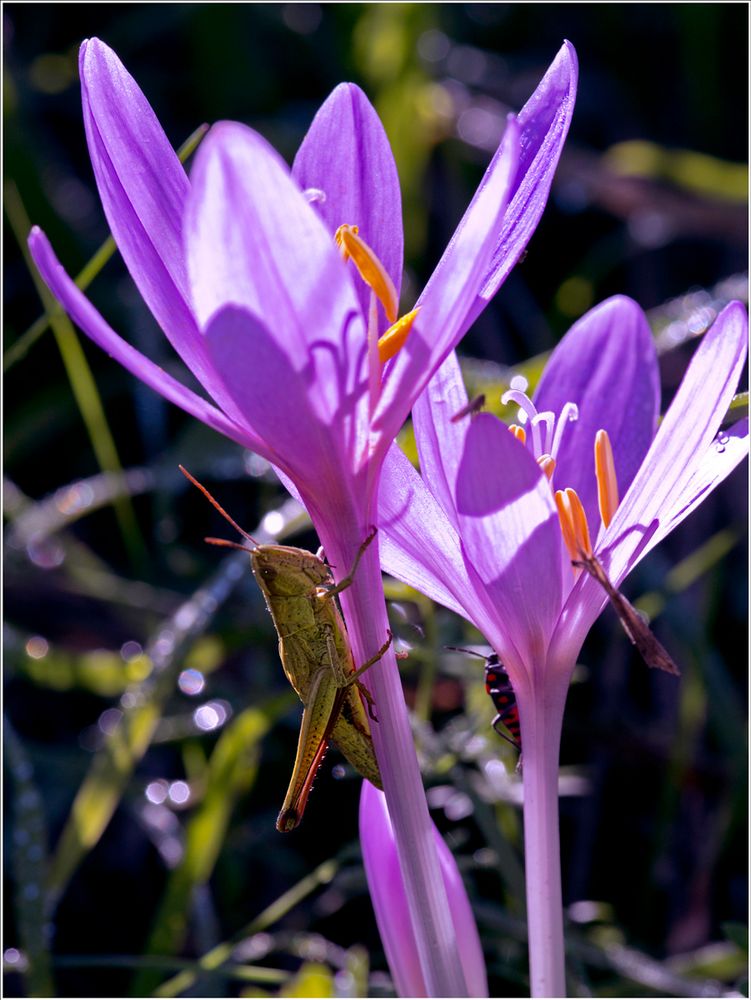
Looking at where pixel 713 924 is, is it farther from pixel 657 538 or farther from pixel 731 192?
pixel 731 192

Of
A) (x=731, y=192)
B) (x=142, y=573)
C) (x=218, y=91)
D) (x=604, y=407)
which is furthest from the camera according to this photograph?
(x=218, y=91)

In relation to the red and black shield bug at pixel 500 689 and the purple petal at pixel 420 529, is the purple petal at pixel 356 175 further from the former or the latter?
the red and black shield bug at pixel 500 689

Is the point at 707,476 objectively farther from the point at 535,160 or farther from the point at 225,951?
the point at 225,951

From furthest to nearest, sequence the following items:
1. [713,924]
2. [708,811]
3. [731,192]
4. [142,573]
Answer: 1. [731,192]
2. [142,573]
3. [708,811]
4. [713,924]

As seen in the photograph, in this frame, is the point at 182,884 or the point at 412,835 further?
the point at 182,884

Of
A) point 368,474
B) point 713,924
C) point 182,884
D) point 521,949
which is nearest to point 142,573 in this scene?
point 182,884

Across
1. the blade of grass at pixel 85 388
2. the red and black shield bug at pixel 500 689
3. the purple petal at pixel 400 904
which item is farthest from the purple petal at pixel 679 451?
the blade of grass at pixel 85 388

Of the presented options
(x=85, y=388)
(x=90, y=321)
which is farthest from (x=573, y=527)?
(x=85, y=388)
